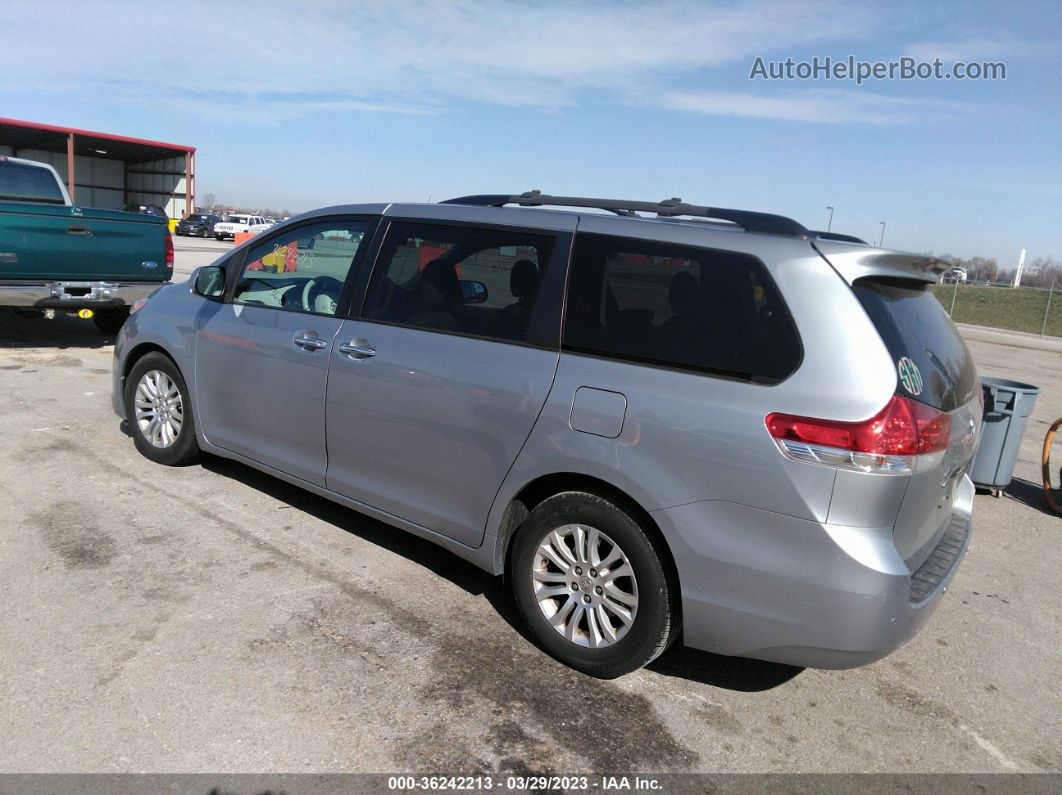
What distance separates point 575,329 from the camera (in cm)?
335

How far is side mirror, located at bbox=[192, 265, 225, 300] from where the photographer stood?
192 inches

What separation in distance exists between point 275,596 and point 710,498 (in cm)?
207

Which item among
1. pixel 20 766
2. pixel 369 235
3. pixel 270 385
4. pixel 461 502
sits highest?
pixel 369 235

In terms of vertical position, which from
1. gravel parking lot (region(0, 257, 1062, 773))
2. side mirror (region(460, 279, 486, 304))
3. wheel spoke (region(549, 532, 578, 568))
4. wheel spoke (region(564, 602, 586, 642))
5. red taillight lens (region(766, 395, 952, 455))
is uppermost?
side mirror (region(460, 279, 486, 304))

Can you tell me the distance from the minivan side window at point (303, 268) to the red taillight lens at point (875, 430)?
2.46 m

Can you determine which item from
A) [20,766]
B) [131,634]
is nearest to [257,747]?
[20,766]

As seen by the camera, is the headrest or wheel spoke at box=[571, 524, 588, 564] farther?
the headrest

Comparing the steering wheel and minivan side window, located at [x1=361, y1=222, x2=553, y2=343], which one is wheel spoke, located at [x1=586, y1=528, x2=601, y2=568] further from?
the steering wheel

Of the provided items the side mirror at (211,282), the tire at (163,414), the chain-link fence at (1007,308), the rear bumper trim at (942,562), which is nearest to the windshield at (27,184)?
the tire at (163,414)

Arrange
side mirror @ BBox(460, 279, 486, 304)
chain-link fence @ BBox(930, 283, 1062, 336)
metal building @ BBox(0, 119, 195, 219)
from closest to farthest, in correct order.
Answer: side mirror @ BBox(460, 279, 486, 304), chain-link fence @ BBox(930, 283, 1062, 336), metal building @ BBox(0, 119, 195, 219)

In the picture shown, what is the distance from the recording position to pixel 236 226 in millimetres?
47406

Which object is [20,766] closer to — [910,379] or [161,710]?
[161,710]

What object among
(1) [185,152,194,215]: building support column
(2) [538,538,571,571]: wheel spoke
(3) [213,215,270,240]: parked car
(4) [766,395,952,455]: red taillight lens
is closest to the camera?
(4) [766,395,952,455]: red taillight lens

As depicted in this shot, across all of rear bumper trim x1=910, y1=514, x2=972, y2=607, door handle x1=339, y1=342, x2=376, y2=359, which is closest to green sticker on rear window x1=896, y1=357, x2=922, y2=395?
rear bumper trim x1=910, y1=514, x2=972, y2=607
